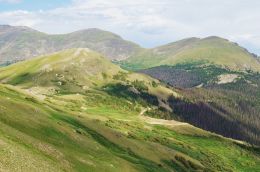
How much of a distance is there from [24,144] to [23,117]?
66.2 ft

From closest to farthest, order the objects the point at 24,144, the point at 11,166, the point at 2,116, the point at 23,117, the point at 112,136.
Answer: the point at 11,166, the point at 24,144, the point at 2,116, the point at 23,117, the point at 112,136

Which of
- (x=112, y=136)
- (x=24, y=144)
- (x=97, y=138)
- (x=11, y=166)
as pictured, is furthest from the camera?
(x=112, y=136)

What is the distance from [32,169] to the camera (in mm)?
51812

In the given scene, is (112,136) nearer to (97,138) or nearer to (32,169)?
(97,138)

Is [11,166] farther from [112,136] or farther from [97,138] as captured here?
[112,136]

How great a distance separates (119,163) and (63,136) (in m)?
12.5

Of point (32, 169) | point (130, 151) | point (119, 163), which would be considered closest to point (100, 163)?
point (119, 163)

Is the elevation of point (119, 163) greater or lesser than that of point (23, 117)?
lesser

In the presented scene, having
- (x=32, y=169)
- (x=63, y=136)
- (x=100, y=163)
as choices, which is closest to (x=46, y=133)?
(x=63, y=136)

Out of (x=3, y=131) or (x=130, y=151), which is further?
(x=130, y=151)

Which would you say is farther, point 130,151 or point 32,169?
point 130,151

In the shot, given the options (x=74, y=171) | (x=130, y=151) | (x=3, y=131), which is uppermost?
(x=3, y=131)

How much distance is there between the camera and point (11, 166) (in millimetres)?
48906

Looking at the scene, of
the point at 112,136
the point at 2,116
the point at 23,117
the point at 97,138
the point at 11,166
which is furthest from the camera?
the point at 112,136
